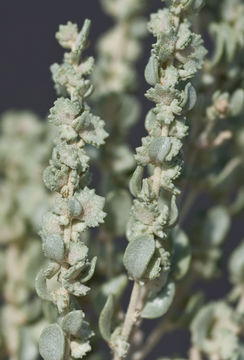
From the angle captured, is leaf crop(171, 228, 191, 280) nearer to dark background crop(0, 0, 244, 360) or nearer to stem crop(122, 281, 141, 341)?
stem crop(122, 281, 141, 341)

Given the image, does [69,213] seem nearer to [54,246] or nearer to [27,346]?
[54,246]

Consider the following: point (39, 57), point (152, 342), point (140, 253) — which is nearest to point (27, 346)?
point (152, 342)

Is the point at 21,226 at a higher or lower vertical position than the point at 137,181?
higher

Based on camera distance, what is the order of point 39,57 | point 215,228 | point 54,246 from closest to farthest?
point 54,246
point 215,228
point 39,57

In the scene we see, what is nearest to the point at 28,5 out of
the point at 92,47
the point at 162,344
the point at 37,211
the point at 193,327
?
the point at 92,47

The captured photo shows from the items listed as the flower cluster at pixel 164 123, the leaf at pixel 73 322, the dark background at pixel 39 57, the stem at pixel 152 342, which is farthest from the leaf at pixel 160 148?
the dark background at pixel 39 57

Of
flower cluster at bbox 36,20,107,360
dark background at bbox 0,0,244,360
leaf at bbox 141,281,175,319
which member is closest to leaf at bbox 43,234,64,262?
flower cluster at bbox 36,20,107,360

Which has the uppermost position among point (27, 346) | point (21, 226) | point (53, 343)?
point (21, 226)
